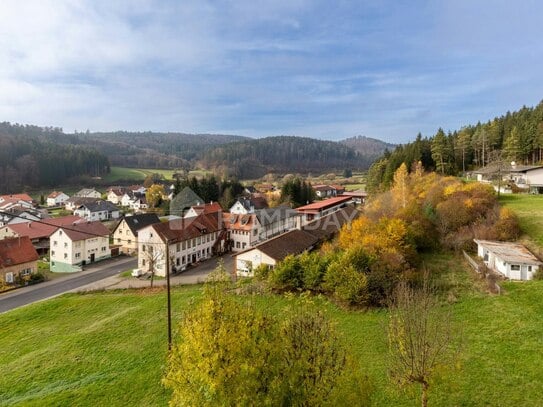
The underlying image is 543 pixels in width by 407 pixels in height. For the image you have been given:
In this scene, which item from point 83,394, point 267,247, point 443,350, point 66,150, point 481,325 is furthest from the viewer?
point 66,150

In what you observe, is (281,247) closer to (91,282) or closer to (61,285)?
(91,282)

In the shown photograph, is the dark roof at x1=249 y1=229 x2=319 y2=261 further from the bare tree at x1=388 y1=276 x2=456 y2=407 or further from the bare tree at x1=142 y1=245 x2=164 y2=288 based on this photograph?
the bare tree at x1=388 y1=276 x2=456 y2=407

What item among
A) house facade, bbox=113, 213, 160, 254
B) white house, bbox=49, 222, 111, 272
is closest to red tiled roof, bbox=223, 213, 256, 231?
house facade, bbox=113, 213, 160, 254

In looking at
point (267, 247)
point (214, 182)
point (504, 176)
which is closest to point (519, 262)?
point (267, 247)

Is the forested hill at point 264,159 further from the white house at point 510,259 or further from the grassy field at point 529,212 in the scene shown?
the white house at point 510,259

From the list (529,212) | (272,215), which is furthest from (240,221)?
(529,212)

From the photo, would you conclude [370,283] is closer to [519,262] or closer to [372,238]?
[372,238]

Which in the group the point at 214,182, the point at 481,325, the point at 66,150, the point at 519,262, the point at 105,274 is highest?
the point at 66,150
